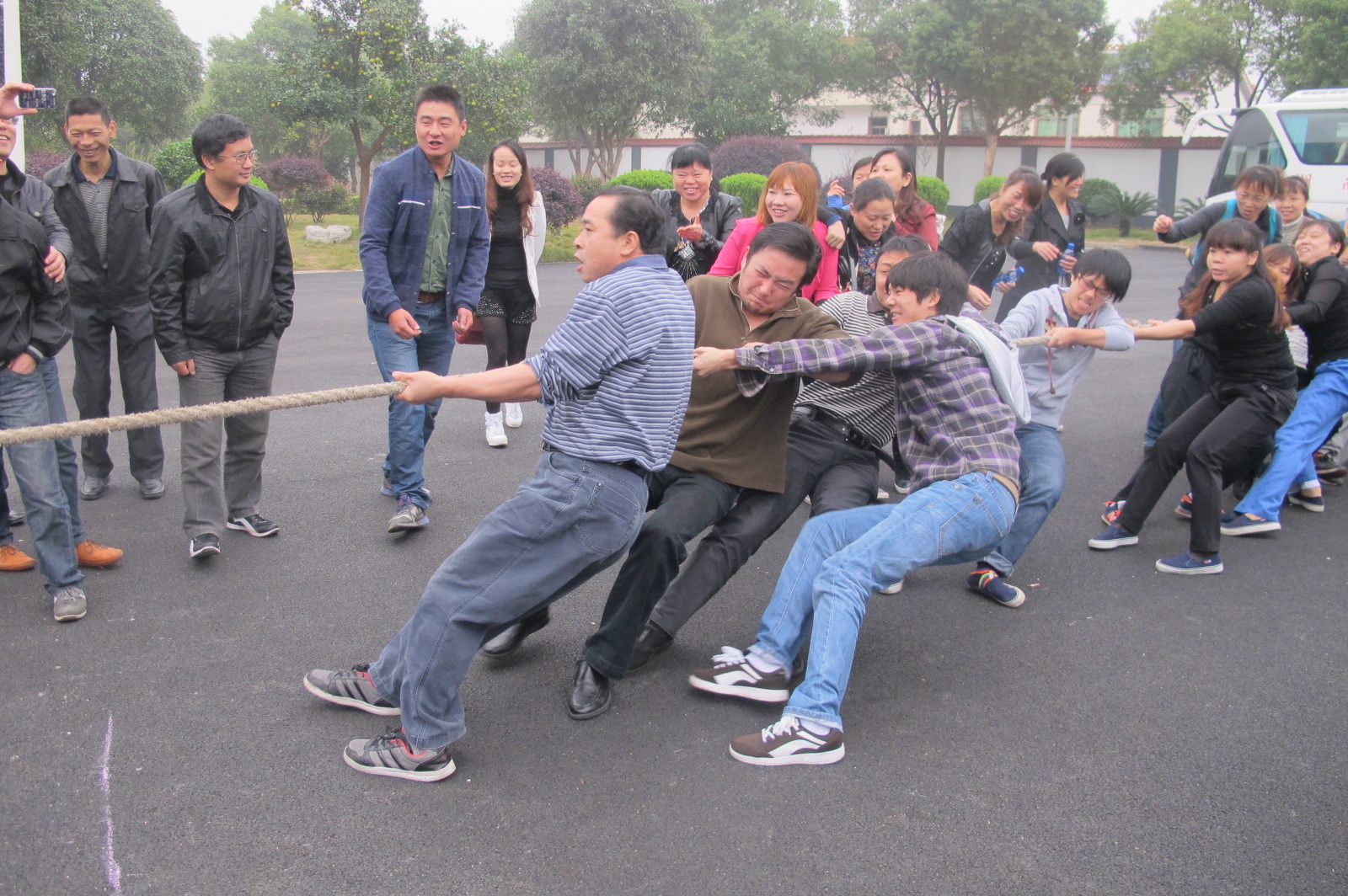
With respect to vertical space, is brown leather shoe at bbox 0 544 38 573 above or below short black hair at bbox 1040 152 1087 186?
below

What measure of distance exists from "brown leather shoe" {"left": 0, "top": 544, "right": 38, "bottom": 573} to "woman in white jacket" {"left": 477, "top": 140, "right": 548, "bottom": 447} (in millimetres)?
2518

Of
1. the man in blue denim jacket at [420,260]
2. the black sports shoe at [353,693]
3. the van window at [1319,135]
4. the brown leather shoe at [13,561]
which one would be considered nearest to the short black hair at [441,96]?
the man in blue denim jacket at [420,260]

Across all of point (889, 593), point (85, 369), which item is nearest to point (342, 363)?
point (85, 369)

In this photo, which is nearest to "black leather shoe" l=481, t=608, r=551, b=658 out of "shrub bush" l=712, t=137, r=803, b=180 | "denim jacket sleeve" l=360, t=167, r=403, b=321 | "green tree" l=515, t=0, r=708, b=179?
"denim jacket sleeve" l=360, t=167, r=403, b=321

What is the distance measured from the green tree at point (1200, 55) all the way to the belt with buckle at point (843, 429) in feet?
108

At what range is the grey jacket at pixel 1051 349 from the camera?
469 cm

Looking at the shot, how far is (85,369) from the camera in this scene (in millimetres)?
5172

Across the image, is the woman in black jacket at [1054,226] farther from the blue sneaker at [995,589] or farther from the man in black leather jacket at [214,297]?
the man in black leather jacket at [214,297]

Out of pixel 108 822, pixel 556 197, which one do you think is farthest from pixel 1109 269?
pixel 556 197

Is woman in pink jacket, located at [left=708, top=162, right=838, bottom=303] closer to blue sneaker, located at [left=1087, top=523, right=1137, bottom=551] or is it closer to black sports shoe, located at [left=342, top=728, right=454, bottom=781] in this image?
blue sneaker, located at [left=1087, top=523, right=1137, bottom=551]

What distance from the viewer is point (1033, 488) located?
14.3 feet

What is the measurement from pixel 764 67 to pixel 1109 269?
34.8m

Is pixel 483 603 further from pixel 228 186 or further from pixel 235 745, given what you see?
pixel 228 186

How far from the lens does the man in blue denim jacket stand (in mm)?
4875
